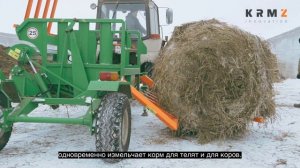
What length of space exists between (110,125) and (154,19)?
15.9 ft

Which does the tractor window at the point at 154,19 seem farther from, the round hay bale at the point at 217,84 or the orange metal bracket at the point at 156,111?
the orange metal bracket at the point at 156,111

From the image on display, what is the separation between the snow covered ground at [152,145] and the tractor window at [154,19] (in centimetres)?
231

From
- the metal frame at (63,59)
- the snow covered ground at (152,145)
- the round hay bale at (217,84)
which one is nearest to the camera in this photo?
the snow covered ground at (152,145)

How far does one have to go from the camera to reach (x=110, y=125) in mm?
3891

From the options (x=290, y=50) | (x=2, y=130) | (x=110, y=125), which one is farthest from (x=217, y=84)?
(x=290, y=50)

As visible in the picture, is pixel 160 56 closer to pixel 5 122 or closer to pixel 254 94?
pixel 254 94

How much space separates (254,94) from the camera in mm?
4902

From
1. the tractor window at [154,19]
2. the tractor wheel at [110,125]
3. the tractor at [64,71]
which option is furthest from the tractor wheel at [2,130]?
the tractor window at [154,19]

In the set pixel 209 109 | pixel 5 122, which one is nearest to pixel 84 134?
pixel 5 122

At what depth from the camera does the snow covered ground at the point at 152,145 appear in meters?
4.04

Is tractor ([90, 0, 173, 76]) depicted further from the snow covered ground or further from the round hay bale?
the round hay bale

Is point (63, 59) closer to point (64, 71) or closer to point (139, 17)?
point (64, 71)

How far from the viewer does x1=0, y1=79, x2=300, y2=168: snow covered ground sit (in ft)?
13.2

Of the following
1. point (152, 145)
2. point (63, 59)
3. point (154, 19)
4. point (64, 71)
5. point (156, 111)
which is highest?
point (154, 19)
